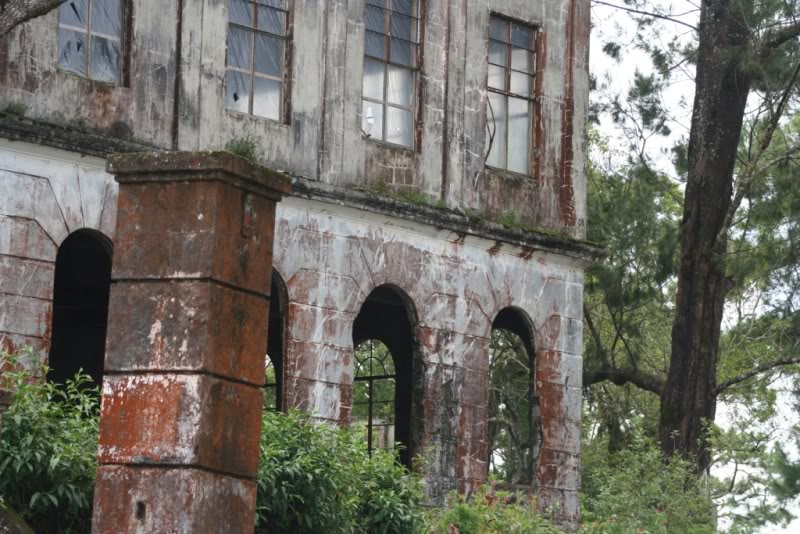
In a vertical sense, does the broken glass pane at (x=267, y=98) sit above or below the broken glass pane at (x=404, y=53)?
below

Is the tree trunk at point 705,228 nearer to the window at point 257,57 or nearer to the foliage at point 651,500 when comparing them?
the foliage at point 651,500

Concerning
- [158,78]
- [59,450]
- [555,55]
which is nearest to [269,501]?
[59,450]

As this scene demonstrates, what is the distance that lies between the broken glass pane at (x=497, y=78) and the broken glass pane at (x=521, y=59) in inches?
8.2

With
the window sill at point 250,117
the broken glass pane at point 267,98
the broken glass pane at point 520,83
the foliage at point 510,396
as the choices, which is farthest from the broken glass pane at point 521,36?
the foliage at point 510,396

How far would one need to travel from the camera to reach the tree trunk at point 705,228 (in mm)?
22797

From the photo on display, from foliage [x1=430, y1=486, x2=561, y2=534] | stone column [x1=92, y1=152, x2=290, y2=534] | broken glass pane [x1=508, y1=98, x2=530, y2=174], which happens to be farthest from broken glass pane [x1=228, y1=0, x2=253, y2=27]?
stone column [x1=92, y1=152, x2=290, y2=534]

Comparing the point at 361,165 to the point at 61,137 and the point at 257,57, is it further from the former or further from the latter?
the point at 61,137

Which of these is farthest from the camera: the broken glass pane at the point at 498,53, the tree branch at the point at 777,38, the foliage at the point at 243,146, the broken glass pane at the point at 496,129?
the tree branch at the point at 777,38

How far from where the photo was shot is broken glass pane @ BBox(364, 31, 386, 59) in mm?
20484

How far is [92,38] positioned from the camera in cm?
1795

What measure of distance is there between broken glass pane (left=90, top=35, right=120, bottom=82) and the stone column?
785 centimetres

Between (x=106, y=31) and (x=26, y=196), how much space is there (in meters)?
2.02

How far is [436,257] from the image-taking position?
20578 mm

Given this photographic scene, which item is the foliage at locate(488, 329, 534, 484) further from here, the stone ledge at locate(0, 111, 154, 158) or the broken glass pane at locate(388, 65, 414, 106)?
the stone ledge at locate(0, 111, 154, 158)
